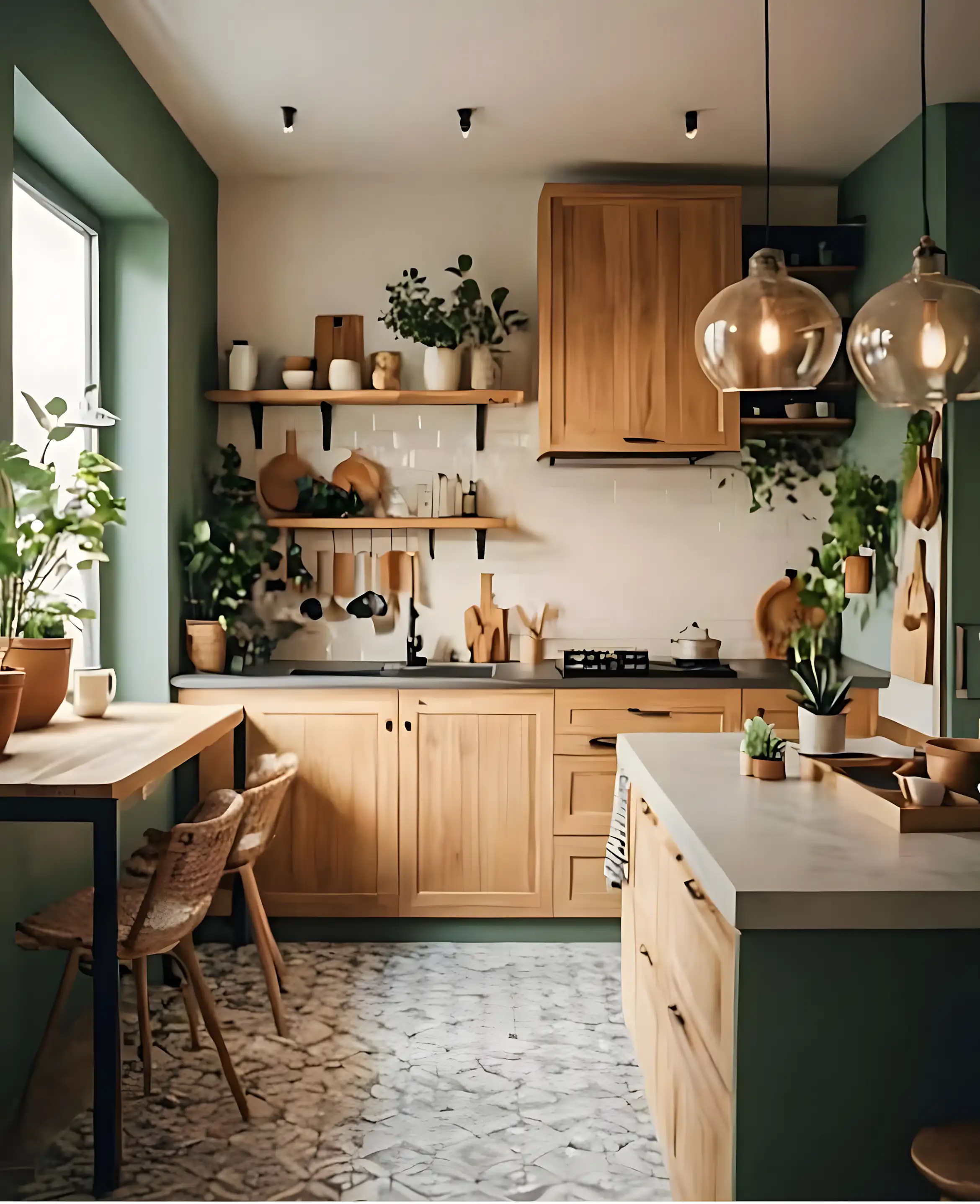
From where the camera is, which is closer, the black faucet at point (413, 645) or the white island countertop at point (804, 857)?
the white island countertop at point (804, 857)

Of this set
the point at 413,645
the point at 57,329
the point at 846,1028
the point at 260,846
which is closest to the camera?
the point at 846,1028

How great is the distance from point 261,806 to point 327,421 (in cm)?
190

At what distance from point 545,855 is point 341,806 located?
2.47 feet

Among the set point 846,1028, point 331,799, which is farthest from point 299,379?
point 846,1028

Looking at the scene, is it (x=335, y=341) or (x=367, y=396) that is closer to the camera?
(x=367, y=396)

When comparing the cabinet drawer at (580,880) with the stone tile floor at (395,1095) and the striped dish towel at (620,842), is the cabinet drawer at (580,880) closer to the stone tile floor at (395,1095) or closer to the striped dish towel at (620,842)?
the stone tile floor at (395,1095)

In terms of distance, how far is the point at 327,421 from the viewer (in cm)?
450

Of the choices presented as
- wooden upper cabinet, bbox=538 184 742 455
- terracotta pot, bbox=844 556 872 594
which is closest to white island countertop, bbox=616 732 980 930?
Result: terracotta pot, bbox=844 556 872 594

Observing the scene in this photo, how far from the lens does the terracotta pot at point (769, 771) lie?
2420 millimetres

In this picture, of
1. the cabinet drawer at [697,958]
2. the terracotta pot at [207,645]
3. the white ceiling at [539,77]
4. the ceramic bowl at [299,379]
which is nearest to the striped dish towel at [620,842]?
the cabinet drawer at [697,958]

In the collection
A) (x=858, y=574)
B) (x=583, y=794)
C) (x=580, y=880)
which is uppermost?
(x=858, y=574)

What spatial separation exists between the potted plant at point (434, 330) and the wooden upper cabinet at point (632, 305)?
0.36 m

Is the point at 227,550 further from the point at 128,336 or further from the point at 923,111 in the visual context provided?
the point at 923,111

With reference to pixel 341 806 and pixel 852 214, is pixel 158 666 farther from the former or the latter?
pixel 852 214
